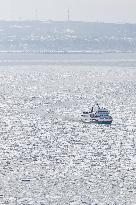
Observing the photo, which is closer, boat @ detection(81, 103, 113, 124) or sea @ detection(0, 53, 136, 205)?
sea @ detection(0, 53, 136, 205)

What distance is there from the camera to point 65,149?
5009 centimetres

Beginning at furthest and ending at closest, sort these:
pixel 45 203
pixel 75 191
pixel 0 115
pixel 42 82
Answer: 1. pixel 42 82
2. pixel 0 115
3. pixel 75 191
4. pixel 45 203

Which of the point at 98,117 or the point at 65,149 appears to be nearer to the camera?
the point at 65,149

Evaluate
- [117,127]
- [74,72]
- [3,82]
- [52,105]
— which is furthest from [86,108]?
[74,72]

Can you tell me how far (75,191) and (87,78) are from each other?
84726mm

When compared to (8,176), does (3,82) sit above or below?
below

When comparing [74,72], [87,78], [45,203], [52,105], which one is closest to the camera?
[45,203]

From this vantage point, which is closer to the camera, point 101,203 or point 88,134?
point 101,203

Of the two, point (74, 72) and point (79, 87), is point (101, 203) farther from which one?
point (74, 72)

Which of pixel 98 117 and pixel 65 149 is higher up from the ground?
pixel 65 149

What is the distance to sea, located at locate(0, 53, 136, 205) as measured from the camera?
126ft

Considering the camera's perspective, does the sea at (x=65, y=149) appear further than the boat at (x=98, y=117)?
No

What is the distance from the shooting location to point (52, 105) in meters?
77.2

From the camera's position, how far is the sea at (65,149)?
38.3m
